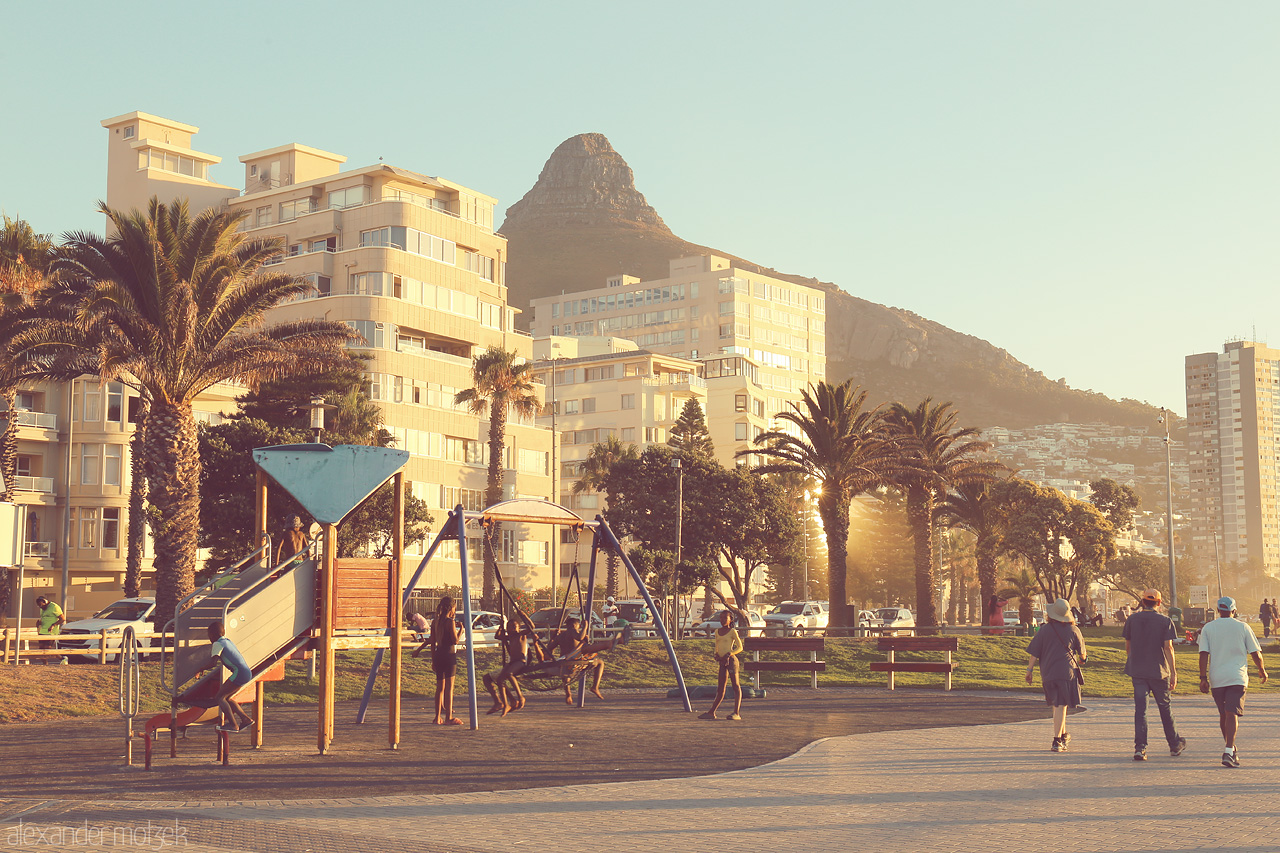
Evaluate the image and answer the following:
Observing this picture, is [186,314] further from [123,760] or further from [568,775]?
[568,775]

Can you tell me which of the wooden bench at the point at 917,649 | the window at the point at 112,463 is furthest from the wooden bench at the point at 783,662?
the window at the point at 112,463

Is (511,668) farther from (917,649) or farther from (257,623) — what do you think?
(917,649)

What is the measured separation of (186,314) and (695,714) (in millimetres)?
16768

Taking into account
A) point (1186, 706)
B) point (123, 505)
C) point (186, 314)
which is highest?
point (186, 314)

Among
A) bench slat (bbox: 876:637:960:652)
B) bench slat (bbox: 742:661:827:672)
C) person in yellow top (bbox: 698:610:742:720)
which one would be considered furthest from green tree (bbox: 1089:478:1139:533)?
person in yellow top (bbox: 698:610:742:720)

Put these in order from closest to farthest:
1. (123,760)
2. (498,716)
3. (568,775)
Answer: (568,775)
(123,760)
(498,716)

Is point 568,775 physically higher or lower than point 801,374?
lower

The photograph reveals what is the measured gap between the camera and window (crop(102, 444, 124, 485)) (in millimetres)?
56469

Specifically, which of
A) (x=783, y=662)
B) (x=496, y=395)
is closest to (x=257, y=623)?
(x=783, y=662)

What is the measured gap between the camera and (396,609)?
1627 centimetres

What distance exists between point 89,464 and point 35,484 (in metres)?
2.33

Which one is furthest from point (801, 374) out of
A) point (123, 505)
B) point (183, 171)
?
point (123, 505)

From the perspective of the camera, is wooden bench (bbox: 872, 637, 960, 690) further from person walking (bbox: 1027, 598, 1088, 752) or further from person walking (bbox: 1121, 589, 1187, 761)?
person walking (bbox: 1121, 589, 1187, 761)

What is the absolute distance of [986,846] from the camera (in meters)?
9.27
